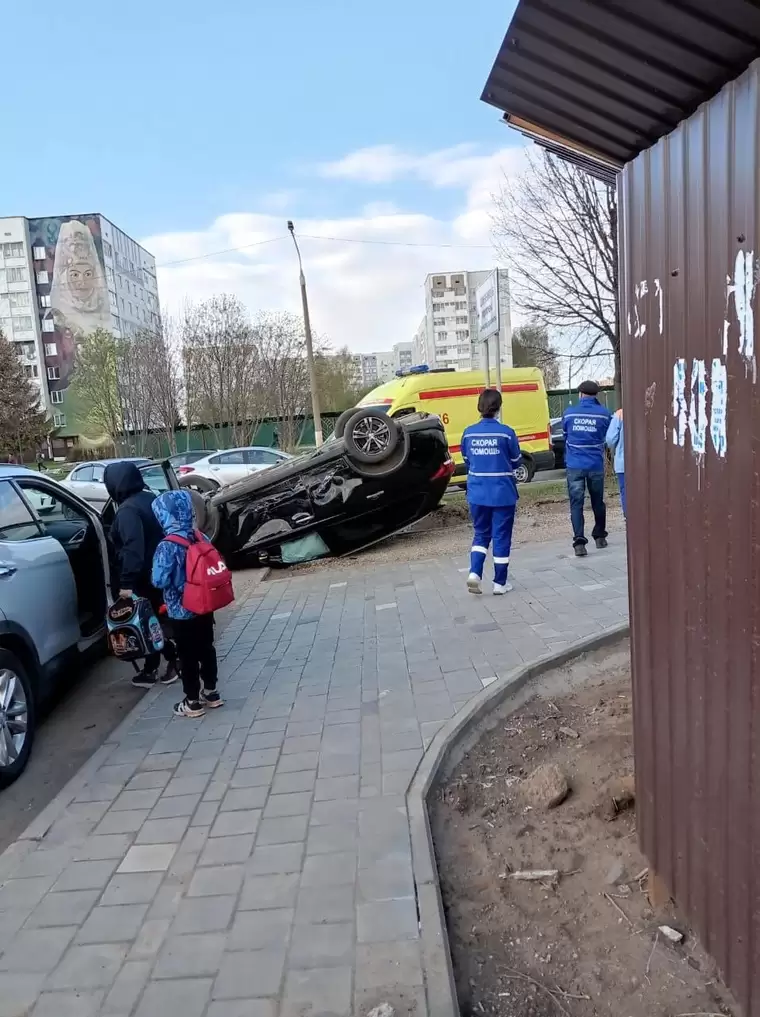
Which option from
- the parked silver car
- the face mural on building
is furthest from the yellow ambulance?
the face mural on building

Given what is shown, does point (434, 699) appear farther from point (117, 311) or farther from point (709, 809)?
point (117, 311)

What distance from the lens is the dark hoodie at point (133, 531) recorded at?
5.29m

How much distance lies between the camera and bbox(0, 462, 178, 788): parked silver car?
441cm

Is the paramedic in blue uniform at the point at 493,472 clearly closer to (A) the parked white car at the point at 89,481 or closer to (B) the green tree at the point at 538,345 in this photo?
(B) the green tree at the point at 538,345

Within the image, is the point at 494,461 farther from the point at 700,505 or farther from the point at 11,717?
the point at 700,505

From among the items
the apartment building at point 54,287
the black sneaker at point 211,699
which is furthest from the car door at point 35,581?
the apartment building at point 54,287

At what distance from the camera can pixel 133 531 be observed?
17.4 ft

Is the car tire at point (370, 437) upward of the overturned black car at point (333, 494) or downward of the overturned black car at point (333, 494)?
upward

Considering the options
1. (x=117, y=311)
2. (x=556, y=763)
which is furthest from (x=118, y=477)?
(x=117, y=311)

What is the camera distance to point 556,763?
3.75 meters

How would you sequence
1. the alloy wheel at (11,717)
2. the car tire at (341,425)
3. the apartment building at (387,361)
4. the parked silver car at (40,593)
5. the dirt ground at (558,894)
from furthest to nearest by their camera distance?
the apartment building at (387,361), the car tire at (341,425), the parked silver car at (40,593), the alloy wheel at (11,717), the dirt ground at (558,894)

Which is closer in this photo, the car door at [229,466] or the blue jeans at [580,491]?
the blue jeans at [580,491]

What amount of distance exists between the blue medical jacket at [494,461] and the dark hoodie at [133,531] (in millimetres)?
2872

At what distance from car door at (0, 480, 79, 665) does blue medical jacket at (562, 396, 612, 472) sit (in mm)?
5290
